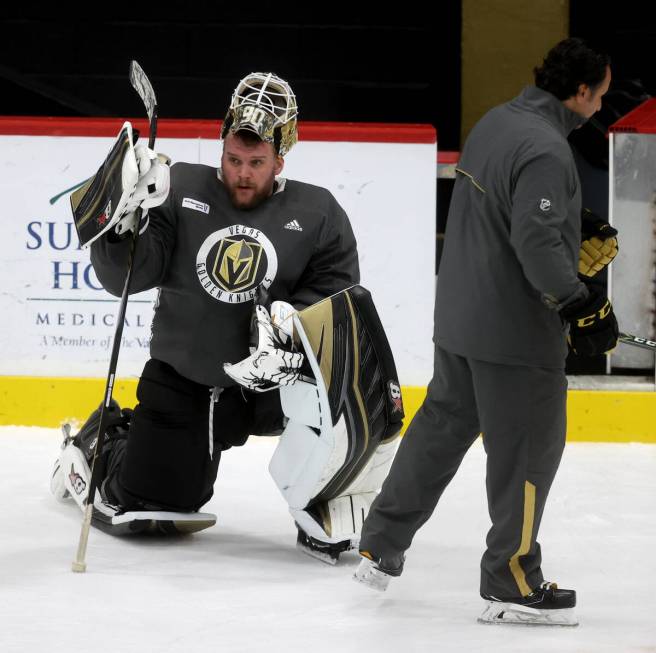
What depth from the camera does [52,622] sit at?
7.11 ft

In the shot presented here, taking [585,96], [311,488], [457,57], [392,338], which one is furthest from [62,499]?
[457,57]

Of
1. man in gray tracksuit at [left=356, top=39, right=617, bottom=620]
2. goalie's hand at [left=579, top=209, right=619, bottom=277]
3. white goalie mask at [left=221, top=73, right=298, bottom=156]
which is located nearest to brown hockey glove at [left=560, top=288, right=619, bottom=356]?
man in gray tracksuit at [left=356, top=39, right=617, bottom=620]

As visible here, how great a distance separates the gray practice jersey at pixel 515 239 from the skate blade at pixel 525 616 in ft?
1.34

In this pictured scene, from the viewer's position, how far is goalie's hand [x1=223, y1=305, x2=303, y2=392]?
8.29 ft

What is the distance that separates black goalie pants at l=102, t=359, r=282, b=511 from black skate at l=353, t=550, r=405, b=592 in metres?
0.53

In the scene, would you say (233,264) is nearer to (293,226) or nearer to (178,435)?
(293,226)

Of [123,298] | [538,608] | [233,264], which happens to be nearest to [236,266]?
[233,264]

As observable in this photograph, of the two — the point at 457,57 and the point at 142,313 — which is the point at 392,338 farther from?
the point at 457,57

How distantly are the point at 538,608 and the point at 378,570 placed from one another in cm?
31

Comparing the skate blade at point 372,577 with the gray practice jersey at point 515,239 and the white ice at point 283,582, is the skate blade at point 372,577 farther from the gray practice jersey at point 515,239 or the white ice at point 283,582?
the gray practice jersey at point 515,239

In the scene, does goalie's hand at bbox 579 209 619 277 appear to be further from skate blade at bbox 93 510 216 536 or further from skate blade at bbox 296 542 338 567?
skate blade at bbox 93 510 216 536

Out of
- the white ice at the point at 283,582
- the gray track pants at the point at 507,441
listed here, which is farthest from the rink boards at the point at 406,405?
the gray track pants at the point at 507,441

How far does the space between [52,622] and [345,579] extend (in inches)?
23.9

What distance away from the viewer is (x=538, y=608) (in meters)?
2.20
